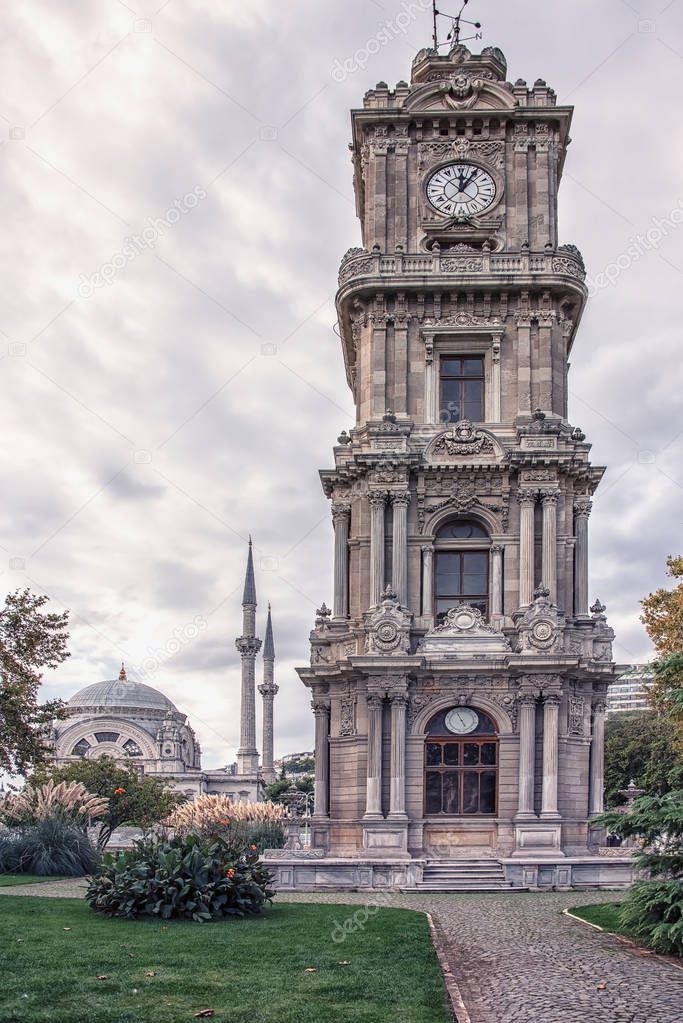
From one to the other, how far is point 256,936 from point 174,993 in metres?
4.98

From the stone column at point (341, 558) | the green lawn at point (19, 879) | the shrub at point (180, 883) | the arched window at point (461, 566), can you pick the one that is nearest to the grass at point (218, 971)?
the shrub at point (180, 883)

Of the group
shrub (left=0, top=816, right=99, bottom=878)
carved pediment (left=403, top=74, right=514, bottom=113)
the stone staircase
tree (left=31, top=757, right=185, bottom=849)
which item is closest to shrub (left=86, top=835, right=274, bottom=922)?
the stone staircase

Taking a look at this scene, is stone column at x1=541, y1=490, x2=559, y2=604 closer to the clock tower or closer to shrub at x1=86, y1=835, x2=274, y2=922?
the clock tower

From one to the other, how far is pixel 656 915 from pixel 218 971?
6.91 m

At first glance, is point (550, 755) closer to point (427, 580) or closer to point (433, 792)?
point (433, 792)

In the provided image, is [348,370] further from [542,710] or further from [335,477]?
[542,710]

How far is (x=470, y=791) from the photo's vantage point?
34188mm

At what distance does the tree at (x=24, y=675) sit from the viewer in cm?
2912

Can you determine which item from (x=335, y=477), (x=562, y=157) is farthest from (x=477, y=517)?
(x=562, y=157)

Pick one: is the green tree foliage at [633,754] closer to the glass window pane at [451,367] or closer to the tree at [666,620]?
the tree at [666,620]

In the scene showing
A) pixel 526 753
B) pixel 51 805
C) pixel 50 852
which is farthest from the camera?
pixel 526 753

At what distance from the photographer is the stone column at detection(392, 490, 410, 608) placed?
1409 inches

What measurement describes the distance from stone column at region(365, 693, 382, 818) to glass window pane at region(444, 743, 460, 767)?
2160 millimetres

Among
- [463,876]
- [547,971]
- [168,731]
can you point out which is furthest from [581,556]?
[168,731]
